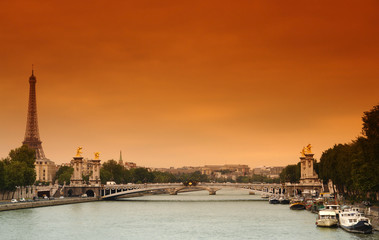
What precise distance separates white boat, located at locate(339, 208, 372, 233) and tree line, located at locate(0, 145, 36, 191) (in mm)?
59190

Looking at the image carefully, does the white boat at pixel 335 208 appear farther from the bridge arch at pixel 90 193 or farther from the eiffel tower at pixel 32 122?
the eiffel tower at pixel 32 122

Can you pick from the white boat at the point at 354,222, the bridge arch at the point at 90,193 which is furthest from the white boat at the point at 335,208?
the bridge arch at the point at 90,193

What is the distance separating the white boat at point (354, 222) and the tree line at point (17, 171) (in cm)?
5919

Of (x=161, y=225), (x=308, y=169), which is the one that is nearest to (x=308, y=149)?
(x=308, y=169)

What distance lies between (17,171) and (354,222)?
214 feet

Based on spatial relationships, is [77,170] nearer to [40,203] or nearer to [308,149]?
[40,203]

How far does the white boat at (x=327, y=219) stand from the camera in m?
56.5

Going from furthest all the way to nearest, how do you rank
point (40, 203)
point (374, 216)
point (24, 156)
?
point (24, 156) < point (40, 203) < point (374, 216)

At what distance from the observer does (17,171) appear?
335 feet

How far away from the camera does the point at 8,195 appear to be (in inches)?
4063

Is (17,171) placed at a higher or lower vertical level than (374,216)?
higher

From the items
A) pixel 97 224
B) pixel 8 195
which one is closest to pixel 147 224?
pixel 97 224

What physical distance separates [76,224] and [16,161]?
146 ft

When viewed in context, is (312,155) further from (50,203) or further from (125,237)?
(125,237)
